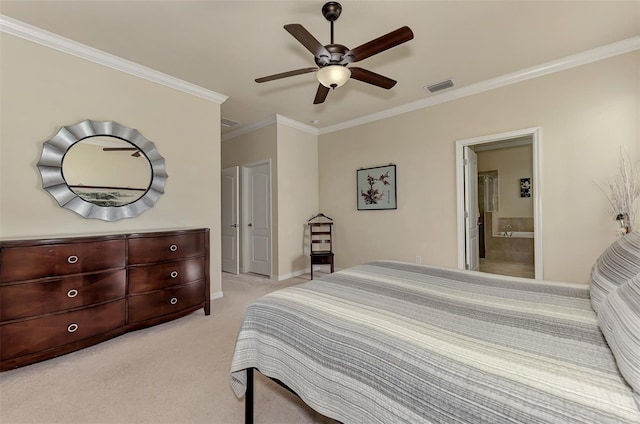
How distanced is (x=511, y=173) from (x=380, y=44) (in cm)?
544

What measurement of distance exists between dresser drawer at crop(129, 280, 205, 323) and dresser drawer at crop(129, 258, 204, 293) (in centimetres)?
6

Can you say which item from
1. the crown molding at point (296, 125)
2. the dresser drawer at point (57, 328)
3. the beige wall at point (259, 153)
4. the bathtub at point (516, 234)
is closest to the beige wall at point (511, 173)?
the bathtub at point (516, 234)

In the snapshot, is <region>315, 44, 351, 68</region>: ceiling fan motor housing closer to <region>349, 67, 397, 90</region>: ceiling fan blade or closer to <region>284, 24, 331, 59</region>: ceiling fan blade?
<region>284, 24, 331, 59</region>: ceiling fan blade

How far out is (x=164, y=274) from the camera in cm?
270

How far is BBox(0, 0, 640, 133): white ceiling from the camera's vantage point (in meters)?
2.13

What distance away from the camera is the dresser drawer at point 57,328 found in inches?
75.2

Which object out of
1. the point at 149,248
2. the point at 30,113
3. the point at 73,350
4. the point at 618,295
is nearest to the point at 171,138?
the point at 30,113

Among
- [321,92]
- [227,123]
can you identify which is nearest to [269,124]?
[227,123]

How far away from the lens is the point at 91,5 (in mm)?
2096

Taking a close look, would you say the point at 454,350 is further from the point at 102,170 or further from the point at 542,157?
the point at 102,170

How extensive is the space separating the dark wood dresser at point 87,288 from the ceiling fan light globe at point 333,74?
6.65 ft

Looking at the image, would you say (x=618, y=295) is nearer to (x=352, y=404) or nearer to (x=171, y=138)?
(x=352, y=404)

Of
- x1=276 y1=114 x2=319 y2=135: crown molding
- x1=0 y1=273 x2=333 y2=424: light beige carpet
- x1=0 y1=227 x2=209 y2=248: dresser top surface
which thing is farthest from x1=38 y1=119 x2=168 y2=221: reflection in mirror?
x1=276 y1=114 x2=319 y2=135: crown molding

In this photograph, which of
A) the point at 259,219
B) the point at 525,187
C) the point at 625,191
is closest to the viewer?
the point at 625,191
